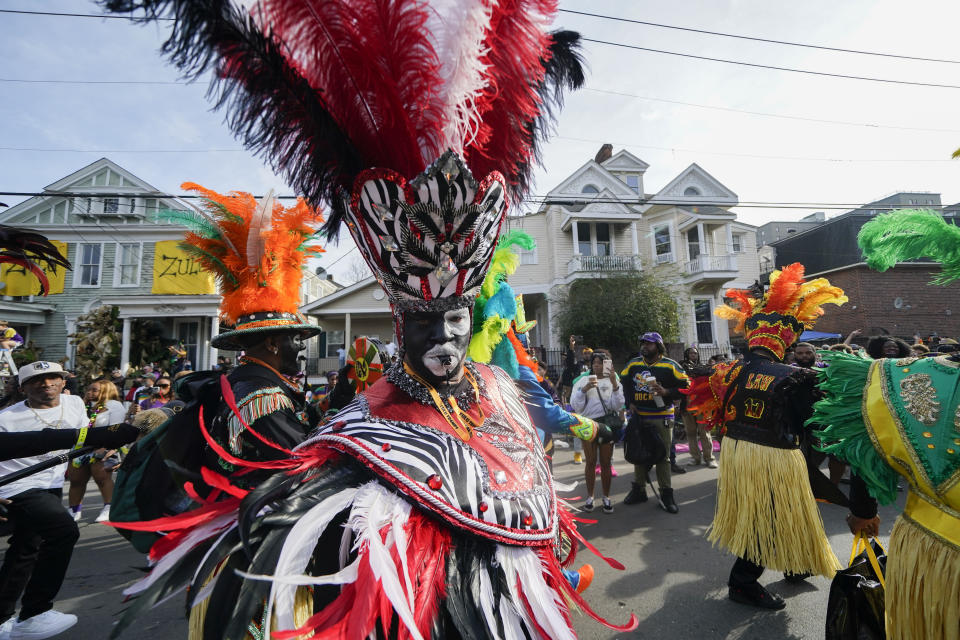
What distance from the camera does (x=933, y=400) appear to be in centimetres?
175

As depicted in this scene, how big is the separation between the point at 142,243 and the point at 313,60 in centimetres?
2079

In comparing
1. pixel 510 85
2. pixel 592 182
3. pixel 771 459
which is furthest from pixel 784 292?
pixel 592 182

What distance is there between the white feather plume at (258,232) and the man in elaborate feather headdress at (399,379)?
4.97ft

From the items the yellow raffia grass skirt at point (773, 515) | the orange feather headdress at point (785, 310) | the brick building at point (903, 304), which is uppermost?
the brick building at point (903, 304)

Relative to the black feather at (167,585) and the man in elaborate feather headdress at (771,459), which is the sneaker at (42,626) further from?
the man in elaborate feather headdress at (771,459)

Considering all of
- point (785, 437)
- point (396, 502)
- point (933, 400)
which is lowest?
point (785, 437)

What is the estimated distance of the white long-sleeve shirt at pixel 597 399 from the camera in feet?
21.2

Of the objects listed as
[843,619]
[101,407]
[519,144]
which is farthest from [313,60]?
[101,407]

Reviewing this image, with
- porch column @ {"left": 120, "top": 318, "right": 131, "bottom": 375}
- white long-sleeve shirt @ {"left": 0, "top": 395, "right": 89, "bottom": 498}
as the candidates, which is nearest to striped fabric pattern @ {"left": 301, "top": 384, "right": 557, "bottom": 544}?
white long-sleeve shirt @ {"left": 0, "top": 395, "right": 89, "bottom": 498}

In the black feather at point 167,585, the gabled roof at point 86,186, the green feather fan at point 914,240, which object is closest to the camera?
the black feather at point 167,585

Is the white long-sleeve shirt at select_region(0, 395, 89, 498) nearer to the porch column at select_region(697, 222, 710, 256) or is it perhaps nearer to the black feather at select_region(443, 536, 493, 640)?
the black feather at select_region(443, 536, 493, 640)

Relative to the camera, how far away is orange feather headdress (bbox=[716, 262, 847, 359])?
3.93 metres

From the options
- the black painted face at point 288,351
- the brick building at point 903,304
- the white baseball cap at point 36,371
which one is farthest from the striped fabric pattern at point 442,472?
the brick building at point 903,304

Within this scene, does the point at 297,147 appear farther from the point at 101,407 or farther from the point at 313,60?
the point at 101,407
